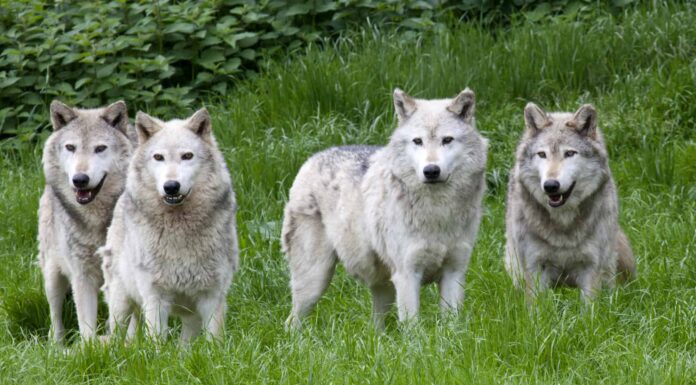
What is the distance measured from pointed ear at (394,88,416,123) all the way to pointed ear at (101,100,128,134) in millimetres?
1844

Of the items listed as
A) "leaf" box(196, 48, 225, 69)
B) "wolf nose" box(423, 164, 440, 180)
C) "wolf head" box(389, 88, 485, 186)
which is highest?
"wolf head" box(389, 88, 485, 186)

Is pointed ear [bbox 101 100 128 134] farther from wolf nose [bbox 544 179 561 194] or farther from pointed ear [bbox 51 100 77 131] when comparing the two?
wolf nose [bbox 544 179 561 194]

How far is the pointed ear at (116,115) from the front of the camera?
7191mm

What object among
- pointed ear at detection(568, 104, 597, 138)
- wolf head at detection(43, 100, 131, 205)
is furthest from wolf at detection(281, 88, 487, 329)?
wolf head at detection(43, 100, 131, 205)

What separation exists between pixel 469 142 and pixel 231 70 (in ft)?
16.3

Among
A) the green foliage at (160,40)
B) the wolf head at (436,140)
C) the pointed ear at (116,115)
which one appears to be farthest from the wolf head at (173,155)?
the green foliage at (160,40)

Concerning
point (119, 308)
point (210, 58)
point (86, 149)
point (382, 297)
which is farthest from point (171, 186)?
point (210, 58)

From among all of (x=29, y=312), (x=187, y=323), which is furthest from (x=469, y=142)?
(x=29, y=312)

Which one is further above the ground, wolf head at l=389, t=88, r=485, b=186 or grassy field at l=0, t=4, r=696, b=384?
wolf head at l=389, t=88, r=485, b=186

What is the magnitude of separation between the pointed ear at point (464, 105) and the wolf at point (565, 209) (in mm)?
440

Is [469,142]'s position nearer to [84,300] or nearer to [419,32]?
[84,300]

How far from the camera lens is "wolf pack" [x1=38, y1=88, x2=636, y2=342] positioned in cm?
629

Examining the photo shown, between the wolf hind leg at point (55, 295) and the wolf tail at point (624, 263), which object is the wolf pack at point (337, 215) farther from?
the wolf hind leg at point (55, 295)

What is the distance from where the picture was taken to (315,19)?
1167 cm
